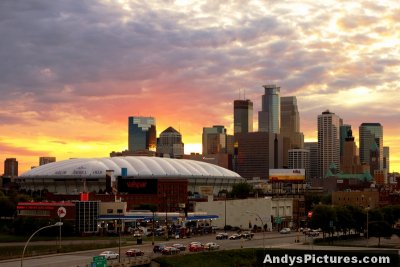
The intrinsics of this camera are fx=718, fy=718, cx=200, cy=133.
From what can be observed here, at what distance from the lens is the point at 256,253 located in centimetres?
10512

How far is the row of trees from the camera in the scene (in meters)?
139

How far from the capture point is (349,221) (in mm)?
145500

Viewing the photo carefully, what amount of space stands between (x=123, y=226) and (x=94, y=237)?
17675 millimetres

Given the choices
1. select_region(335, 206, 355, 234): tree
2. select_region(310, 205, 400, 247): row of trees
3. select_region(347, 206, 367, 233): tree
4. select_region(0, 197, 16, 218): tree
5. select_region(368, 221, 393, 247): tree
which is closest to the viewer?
select_region(310, 205, 400, 247): row of trees

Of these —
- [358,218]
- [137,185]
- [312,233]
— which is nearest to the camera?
[312,233]

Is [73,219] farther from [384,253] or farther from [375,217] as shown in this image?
[375,217]

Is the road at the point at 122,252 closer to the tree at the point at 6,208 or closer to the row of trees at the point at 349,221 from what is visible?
the row of trees at the point at 349,221

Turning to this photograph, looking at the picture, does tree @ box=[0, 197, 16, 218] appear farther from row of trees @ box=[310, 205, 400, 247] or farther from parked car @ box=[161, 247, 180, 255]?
parked car @ box=[161, 247, 180, 255]

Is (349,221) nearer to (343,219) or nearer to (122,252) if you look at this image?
(343,219)

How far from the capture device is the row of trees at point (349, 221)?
13912 cm

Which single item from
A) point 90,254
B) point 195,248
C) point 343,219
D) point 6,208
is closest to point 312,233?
point 343,219

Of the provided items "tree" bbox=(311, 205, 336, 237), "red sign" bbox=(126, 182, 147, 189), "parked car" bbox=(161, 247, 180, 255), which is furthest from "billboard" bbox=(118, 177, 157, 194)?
"parked car" bbox=(161, 247, 180, 255)

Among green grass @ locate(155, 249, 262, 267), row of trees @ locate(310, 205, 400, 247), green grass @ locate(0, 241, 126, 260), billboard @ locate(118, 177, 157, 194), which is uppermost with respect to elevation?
billboard @ locate(118, 177, 157, 194)

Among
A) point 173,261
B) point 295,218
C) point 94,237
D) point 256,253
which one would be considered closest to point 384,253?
point 256,253
